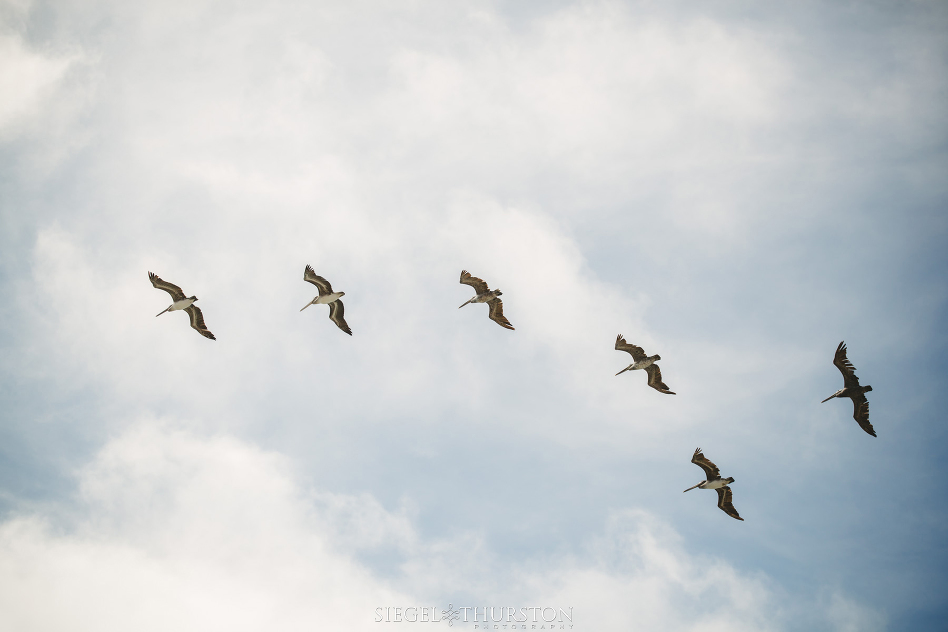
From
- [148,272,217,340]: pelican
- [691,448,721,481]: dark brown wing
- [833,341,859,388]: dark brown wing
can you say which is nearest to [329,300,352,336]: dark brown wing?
[148,272,217,340]: pelican

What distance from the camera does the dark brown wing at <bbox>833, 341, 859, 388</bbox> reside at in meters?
38.8

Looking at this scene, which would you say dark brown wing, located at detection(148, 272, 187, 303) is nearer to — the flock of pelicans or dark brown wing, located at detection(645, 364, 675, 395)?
the flock of pelicans

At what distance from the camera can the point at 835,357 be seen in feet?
128

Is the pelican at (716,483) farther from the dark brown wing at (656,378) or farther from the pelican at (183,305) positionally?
the pelican at (183,305)

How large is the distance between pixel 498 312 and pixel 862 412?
74.1ft

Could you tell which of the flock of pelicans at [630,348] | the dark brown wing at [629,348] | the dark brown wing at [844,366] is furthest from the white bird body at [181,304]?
the dark brown wing at [844,366]

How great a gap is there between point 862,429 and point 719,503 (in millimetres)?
9703

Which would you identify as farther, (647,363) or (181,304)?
(181,304)

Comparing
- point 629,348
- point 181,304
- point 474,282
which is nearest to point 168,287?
point 181,304

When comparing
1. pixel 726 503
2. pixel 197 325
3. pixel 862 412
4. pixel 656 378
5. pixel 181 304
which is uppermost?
pixel 181 304

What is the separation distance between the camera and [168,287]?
42.4 metres

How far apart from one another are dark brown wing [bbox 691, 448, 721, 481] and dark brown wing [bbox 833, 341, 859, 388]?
9062mm

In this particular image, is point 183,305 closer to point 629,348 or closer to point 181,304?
point 181,304

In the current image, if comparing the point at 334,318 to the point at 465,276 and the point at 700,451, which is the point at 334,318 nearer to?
the point at 465,276
